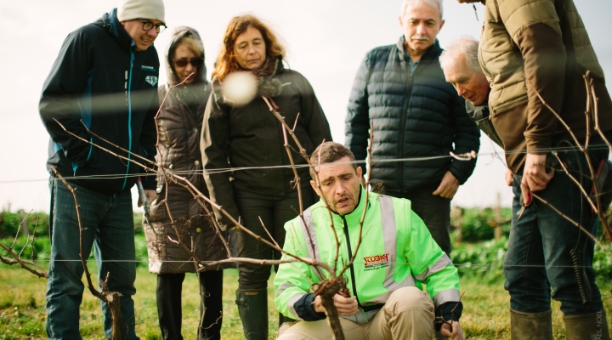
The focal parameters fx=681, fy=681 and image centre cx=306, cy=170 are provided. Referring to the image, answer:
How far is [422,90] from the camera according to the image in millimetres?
4020

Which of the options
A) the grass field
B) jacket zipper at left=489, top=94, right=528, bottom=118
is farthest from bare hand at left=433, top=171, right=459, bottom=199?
the grass field

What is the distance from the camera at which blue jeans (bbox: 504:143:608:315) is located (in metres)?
2.77

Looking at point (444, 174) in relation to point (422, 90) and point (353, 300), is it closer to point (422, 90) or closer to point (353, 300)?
point (422, 90)

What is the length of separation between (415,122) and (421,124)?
4cm

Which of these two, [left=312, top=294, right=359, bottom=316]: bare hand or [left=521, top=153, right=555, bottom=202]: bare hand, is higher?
[left=521, top=153, right=555, bottom=202]: bare hand

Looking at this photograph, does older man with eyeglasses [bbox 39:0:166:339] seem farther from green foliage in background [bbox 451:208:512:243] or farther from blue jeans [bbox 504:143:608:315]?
green foliage in background [bbox 451:208:512:243]

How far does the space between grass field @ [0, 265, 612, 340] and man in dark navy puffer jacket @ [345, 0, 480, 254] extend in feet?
3.79

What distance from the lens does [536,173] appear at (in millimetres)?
2801

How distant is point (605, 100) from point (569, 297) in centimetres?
84

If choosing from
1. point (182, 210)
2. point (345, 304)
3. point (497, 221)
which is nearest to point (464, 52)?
point (345, 304)

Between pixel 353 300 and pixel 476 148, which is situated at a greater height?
pixel 476 148

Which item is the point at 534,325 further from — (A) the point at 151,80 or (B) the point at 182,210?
(A) the point at 151,80

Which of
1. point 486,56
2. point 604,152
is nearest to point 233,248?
point 486,56

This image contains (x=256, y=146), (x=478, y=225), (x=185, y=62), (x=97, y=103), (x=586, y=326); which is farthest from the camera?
(x=478, y=225)
